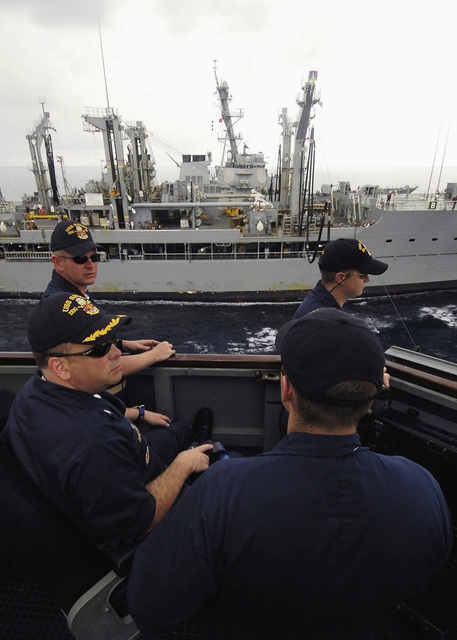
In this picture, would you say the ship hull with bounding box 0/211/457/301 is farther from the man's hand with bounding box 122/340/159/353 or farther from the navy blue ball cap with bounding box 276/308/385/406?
the navy blue ball cap with bounding box 276/308/385/406

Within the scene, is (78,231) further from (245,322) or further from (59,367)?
(245,322)

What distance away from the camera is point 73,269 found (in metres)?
2.78

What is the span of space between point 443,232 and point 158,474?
1897 cm

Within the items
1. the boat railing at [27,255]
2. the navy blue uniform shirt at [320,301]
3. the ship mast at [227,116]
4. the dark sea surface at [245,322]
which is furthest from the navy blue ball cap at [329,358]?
the ship mast at [227,116]

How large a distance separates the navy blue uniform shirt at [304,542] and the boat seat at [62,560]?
1.39 ft

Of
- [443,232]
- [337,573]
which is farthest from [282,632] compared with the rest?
[443,232]

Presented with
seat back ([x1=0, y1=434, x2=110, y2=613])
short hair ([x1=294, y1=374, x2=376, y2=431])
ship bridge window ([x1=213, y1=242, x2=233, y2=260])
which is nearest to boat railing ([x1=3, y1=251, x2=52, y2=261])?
ship bridge window ([x1=213, y1=242, x2=233, y2=260])

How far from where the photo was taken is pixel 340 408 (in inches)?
34.8

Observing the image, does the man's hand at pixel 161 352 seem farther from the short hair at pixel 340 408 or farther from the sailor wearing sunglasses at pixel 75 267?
the short hair at pixel 340 408

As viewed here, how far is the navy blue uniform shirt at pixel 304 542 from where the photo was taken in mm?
796

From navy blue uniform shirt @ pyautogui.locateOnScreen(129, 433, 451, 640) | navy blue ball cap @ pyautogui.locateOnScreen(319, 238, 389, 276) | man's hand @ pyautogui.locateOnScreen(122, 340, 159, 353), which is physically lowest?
man's hand @ pyautogui.locateOnScreen(122, 340, 159, 353)

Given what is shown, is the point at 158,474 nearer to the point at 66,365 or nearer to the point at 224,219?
the point at 66,365

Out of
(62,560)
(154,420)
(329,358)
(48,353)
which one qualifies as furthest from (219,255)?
(329,358)

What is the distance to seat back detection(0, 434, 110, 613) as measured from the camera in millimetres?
1155
